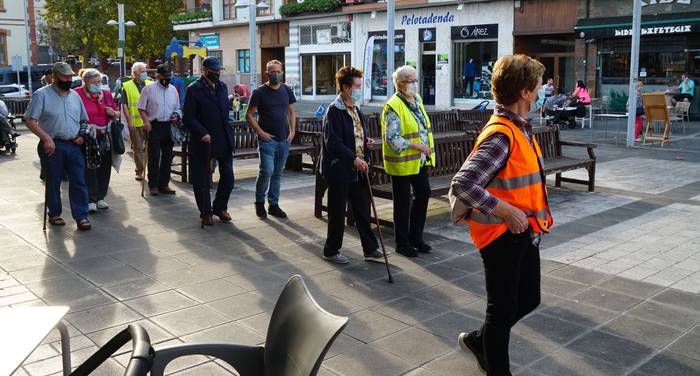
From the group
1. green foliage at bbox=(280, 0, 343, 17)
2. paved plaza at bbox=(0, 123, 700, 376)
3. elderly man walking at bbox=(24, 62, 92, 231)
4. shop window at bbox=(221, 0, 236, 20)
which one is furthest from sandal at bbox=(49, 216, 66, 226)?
shop window at bbox=(221, 0, 236, 20)

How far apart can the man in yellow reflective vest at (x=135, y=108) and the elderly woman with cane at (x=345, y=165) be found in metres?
5.69

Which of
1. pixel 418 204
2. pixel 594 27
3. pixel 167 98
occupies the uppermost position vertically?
pixel 594 27

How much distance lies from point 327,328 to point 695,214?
779cm

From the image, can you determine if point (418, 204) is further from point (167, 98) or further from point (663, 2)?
point (663, 2)

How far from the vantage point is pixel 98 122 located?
8.84 metres

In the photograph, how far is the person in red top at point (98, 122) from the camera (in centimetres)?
873

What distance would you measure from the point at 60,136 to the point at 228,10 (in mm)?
36864

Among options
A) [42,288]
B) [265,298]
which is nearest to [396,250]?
[265,298]

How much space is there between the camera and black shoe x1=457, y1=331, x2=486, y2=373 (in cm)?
418

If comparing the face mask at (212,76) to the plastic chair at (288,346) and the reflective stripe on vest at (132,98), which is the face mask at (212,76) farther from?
the plastic chair at (288,346)

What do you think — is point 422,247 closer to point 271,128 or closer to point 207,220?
point 271,128

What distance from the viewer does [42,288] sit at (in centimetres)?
579

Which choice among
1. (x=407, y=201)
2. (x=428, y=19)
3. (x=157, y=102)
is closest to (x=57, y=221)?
(x=157, y=102)

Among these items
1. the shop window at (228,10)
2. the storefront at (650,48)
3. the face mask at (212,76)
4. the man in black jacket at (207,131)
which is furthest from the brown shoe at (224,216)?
the shop window at (228,10)
